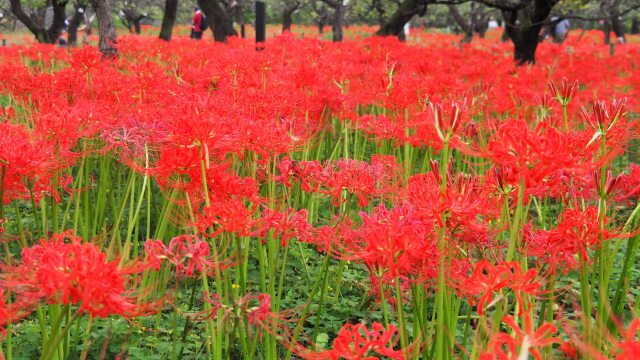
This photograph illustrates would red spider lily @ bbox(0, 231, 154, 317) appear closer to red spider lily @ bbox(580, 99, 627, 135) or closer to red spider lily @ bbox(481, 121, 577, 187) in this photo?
red spider lily @ bbox(481, 121, 577, 187)

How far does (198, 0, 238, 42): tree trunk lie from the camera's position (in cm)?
1316

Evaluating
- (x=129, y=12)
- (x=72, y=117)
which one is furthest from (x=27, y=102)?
(x=129, y=12)

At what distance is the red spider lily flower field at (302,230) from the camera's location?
161 cm

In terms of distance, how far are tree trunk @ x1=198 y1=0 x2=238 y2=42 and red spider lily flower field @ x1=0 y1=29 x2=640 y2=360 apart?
27.5 feet

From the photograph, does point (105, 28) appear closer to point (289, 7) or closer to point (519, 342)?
point (519, 342)

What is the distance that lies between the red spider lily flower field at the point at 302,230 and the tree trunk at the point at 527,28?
6150 millimetres

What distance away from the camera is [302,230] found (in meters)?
2.30

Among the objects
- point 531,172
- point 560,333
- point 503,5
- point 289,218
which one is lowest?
point 560,333

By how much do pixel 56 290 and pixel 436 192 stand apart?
1064mm

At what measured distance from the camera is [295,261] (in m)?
4.14

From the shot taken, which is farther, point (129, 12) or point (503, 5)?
point (129, 12)

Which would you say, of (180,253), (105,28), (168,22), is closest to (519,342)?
(180,253)

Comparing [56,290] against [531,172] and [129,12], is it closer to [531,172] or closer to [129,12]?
[531,172]

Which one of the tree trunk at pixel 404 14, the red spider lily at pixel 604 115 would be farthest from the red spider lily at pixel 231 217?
the tree trunk at pixel 404 14
